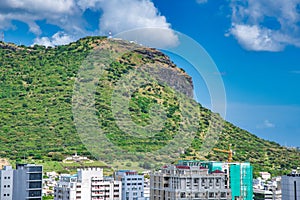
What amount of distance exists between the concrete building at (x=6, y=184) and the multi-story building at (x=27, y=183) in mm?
143

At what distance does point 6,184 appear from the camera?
2195 cm

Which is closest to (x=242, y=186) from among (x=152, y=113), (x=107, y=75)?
(x=152, y=113)

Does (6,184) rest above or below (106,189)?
above

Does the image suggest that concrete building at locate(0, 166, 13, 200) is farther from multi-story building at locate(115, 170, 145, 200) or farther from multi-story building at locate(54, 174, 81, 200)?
multi-story building at locate(115, 170, 145, 200)

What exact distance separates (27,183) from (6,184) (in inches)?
29.9

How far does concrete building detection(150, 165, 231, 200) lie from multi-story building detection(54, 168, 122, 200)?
4.49 metres

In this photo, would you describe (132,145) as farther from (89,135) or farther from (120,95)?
(120,95)

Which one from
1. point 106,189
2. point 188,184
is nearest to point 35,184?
point 106,189

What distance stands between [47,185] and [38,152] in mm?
6283

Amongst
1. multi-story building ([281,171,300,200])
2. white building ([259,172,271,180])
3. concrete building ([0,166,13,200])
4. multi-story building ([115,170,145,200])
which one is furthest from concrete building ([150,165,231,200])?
white building ([259,172,271,180])

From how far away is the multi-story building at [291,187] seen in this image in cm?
2094

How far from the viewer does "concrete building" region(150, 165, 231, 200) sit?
20062 millimetres

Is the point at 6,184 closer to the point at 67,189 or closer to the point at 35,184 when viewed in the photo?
the point at 35,184

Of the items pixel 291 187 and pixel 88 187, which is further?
pixel 88 187
